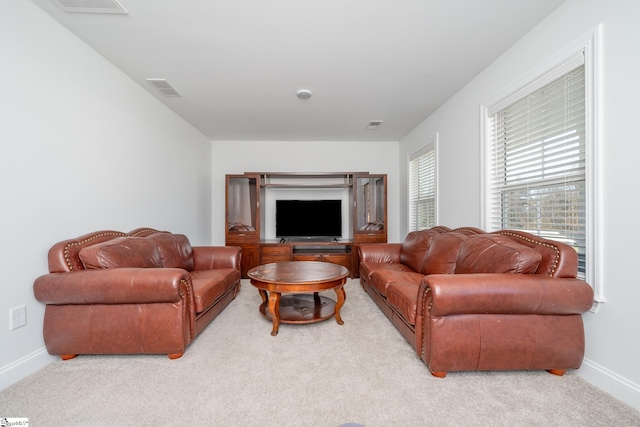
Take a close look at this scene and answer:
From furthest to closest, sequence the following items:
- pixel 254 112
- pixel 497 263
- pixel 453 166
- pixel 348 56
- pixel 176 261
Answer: pixel 254 112
pixel 453 166
pixel 176 261
pixel 348 56
pixel 497 263

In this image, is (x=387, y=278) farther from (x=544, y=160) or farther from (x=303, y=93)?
(x=303, y=93)

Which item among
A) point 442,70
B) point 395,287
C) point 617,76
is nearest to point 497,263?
point 395,287

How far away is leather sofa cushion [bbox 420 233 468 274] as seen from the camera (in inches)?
103

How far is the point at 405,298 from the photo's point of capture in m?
2.08

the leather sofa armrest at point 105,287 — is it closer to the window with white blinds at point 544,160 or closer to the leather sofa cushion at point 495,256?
the leather sofa cushion at point 495,256

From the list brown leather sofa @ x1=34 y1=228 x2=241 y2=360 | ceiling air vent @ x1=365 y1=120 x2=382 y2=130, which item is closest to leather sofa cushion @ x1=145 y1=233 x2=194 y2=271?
brown leather sofa @ x1=34 y1=228 x2=241 y2=360

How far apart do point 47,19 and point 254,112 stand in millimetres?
2104

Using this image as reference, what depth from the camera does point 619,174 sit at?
1604mm

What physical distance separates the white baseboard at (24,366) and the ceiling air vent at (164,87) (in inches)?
102

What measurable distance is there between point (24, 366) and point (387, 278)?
2.79 metres

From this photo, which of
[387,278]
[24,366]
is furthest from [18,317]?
[387,278]

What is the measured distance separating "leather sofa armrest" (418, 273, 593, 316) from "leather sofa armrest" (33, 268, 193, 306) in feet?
5.89

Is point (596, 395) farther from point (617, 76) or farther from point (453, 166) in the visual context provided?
point (453, 166)

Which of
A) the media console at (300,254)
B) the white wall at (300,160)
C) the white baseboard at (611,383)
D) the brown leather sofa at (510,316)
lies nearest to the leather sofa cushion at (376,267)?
the media console at (300,254)
